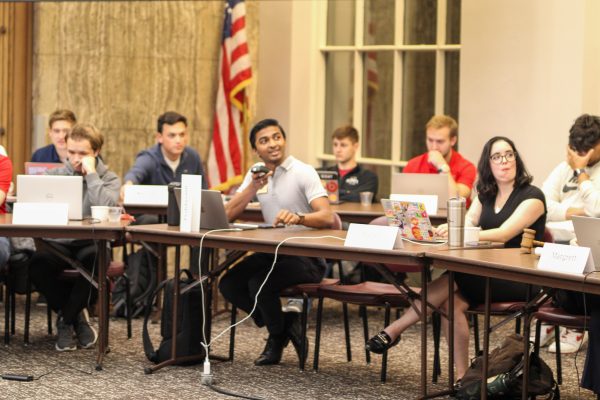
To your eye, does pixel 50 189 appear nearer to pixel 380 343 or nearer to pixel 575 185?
pixel 380 343

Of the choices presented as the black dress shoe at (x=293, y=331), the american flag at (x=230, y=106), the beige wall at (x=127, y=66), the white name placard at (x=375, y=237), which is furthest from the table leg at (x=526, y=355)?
the beige wall at (x=127, y=66)

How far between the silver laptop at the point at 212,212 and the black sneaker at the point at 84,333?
1.08 m

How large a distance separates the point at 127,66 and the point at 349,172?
236 centimetres

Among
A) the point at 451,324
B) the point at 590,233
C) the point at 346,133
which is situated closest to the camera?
the point at 590,233

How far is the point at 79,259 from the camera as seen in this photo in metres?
6.55

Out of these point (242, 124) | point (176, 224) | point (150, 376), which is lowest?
point (150, 376)

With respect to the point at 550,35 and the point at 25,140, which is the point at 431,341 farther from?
the point at 25,140

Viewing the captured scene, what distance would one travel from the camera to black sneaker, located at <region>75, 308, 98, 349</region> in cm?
651

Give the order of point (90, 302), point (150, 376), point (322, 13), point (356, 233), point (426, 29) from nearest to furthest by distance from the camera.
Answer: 1. point (356, 233)
2. point (150, 376)
3. point (90, 302)
4. point (426, 29)
5. point (322, 13)

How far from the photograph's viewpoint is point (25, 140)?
32.3 feet

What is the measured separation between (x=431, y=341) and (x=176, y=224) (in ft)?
5.64

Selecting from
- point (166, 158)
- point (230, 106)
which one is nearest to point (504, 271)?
point (166, 158)

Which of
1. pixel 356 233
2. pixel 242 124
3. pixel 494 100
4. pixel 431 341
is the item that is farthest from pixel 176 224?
pixel 242 124

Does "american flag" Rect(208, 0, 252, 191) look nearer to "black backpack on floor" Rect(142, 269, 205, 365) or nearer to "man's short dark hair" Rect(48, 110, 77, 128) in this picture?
"man's short dark hair" Rect(48, 110, 77, 128)
